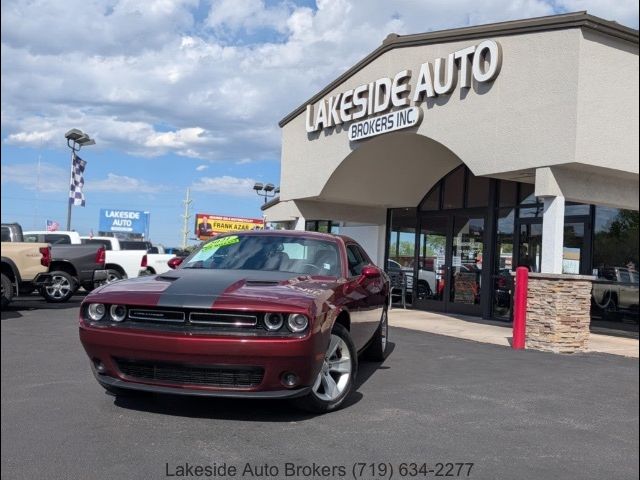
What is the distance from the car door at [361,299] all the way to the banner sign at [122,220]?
56104 millimetres

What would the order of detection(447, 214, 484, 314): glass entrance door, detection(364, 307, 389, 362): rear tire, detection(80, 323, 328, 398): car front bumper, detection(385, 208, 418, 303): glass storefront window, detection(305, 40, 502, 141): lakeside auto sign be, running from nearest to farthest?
detection(80, 323, 328, 398): car front bumper → detection(364, 307, 389, 362): rear tire → detection(305, 40, 502, 141): lakeside auto sign → detection(447, 214, 484, 314): glass entrance door → detection(385, 208, 418, 303): glass storefront window

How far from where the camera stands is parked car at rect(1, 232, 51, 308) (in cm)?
1141

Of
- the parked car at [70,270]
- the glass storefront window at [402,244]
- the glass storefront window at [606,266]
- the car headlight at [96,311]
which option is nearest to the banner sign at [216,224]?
the glass storefront window at [402,244]

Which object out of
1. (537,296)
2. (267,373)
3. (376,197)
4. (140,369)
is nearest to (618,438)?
(267,373)

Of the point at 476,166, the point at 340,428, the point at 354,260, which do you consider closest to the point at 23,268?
the point at 354,260

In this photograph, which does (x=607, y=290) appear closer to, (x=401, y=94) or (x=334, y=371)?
(x=401, y=94)

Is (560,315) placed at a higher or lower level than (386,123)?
lower

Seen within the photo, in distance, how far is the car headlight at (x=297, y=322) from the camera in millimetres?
4711

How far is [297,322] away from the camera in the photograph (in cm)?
475

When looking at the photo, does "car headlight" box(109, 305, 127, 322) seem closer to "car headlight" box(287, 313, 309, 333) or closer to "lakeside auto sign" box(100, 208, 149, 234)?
"car headlight" box(287, 313, 309, 333)

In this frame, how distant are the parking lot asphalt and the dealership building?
1330mm

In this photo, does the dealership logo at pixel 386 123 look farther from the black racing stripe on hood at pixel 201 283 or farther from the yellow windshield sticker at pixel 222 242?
the black racing stripe on hood at pixel 201 283

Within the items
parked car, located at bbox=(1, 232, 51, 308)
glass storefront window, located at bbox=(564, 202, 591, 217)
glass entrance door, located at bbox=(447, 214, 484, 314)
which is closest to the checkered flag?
parked car, located at bbox=(1, 232, 51, 308)

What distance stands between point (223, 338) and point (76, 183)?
2087 cm
